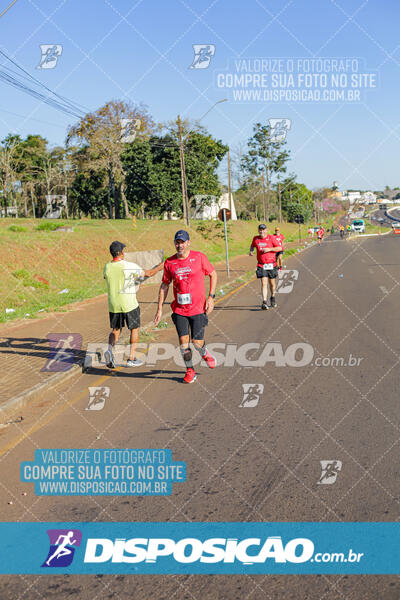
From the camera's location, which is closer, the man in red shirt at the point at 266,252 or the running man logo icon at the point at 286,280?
the man in red shirt at the point at 266,252

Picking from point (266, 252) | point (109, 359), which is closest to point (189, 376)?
point (109, 359)

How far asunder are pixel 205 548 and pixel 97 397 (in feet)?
12.5

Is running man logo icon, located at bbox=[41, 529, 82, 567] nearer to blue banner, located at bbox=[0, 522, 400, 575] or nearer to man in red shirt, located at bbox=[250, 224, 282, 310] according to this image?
blue banner, located at bbox=[0, 522, 400, 575]

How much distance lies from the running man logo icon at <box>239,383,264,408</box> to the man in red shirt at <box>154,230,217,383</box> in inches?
31.9

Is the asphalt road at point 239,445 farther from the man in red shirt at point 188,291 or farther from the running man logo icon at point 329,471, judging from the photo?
the man in red shirt at point 188,291

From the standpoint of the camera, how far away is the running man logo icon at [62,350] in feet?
27.7

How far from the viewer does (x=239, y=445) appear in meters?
5.17

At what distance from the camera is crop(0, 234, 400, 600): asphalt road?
322cm

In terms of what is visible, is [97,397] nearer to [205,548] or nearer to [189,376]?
[189,376]

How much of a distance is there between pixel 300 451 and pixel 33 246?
18.0 metres

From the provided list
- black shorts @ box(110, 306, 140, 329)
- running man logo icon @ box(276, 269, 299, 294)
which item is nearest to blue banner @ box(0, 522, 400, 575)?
black shorts @ box(110, 306, 140, 329)

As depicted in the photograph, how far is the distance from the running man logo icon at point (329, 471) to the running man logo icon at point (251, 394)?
5.65 feet

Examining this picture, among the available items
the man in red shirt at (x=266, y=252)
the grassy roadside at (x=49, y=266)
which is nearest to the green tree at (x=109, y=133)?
the grassy roadside at (x=49, y=266)

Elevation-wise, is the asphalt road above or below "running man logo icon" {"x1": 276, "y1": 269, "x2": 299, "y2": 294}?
above
